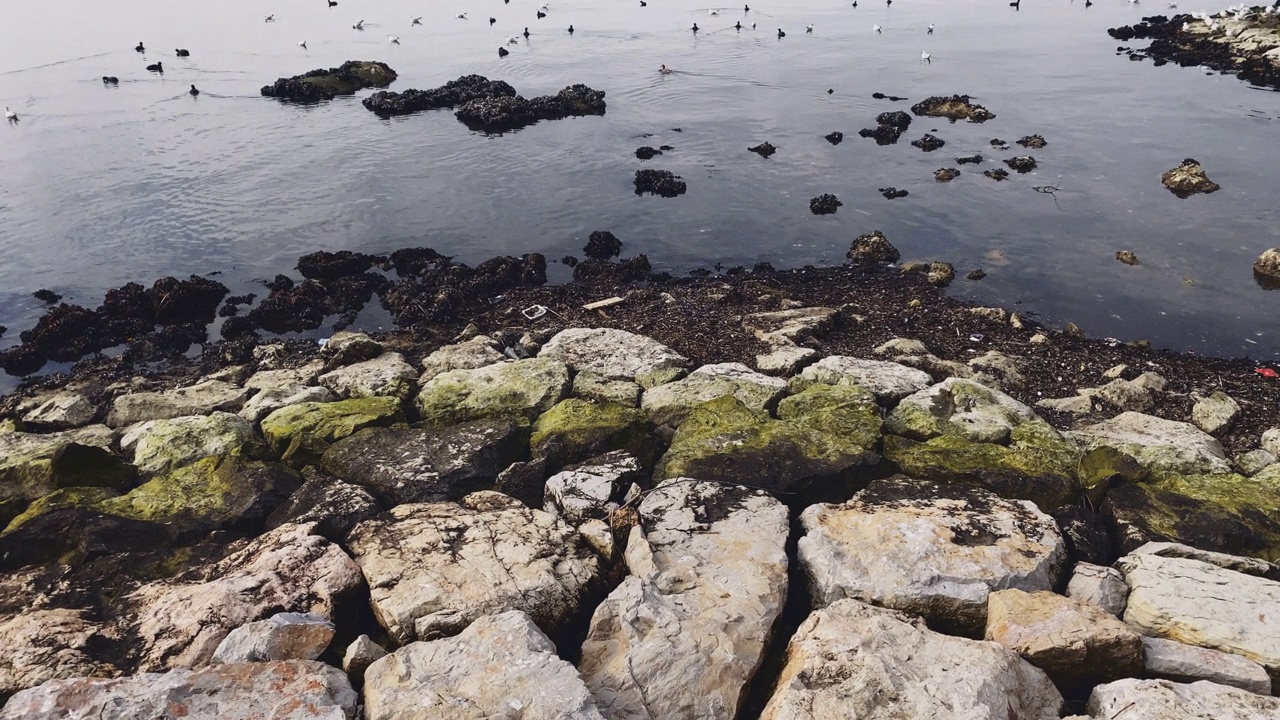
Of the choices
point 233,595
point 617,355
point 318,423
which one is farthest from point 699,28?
point 233,595

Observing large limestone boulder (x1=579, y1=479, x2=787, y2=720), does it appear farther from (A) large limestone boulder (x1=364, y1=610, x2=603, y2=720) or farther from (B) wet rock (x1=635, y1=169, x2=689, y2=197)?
(B) wet rock (x1=635, y1=169, x2=689, y2=197)

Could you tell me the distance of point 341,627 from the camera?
605 centimetres

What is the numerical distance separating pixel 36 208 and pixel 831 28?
55496mm

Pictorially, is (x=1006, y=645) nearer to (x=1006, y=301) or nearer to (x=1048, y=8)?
(x=1006, y=301)

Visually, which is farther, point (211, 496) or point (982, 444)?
point (982, 444)

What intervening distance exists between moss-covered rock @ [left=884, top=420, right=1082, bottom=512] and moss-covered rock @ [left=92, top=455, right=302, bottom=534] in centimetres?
757

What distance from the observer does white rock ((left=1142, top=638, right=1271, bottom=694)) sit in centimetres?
505

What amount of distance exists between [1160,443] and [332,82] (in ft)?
149

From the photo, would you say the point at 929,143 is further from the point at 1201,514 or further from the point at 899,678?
the point at 899,678

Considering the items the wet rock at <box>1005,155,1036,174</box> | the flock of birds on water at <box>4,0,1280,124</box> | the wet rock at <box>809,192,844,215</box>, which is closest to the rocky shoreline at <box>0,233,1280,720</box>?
the wet rock at <box>809,192,844,215</box>

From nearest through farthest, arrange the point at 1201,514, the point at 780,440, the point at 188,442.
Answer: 1. the point at 1201,514
2. the point at 780,440
3. the point at 188,442

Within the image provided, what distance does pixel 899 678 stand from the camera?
4961mm

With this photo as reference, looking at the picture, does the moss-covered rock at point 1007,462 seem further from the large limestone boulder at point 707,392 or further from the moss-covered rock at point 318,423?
the moss-covered rock at point 318,423

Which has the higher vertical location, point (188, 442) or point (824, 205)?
point (824, 205)
